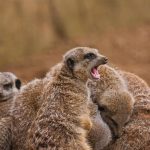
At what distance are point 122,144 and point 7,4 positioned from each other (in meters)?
12.7

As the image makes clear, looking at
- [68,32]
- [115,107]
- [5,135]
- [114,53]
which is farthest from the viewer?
[68,32]

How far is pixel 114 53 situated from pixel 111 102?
14.0m

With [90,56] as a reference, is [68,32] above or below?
above

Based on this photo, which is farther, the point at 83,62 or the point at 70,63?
the point at 83,62

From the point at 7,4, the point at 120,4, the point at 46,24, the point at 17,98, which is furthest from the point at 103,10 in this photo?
the point at 17,98

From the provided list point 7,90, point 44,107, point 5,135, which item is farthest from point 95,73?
point 7,90

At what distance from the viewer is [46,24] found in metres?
19.1

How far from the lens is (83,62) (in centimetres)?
580

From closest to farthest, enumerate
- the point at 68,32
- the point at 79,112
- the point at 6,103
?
1. the point at 79,112
2. the point at 6,103
3. the point at 68,32

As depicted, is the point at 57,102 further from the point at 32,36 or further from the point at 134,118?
the point at 32,36

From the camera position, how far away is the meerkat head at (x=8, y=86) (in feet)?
22.0

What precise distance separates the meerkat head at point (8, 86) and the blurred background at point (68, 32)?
9784 millimetres

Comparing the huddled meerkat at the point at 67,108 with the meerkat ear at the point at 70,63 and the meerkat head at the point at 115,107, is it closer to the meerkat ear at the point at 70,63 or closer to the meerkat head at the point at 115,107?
the meerkat ear at the point at 70,63

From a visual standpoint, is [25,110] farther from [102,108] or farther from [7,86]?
[7,86]
